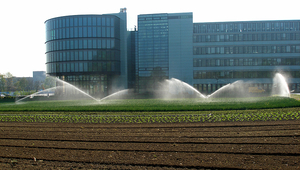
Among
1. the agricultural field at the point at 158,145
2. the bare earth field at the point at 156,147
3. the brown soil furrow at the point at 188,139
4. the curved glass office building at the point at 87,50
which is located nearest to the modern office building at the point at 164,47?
the curved glass office building at the point at 87,50

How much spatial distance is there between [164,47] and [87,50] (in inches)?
846

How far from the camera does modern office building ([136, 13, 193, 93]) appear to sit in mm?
63781

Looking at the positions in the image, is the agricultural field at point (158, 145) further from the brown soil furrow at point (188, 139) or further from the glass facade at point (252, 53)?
the glass facade at point (252, 53)

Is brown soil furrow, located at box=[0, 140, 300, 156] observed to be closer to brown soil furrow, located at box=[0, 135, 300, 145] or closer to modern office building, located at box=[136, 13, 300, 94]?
brown soil furrow, located at box=[0, 135, 300, 145]

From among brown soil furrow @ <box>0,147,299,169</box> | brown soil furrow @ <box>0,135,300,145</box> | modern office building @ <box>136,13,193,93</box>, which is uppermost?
modern office building @ <box>136,13,193,93</box>

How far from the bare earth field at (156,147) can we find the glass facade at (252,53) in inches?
1994

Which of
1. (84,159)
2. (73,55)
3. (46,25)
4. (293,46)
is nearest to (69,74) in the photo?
(73,55)

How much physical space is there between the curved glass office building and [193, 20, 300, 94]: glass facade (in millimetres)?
25443

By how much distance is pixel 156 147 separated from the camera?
1050 cm

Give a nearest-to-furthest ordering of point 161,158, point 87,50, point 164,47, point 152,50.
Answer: point 161,158 < point 87,50 < point 152,50 < point 164,47

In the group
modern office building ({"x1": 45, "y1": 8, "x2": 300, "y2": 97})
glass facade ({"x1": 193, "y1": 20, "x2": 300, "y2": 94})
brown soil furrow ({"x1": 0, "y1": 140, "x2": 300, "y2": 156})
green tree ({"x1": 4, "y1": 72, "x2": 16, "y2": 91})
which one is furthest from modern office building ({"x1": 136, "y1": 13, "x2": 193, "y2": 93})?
green tree ({"x1": 4, "y1": 72, "x2": 16, "y2": 91})

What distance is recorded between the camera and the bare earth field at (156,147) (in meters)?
8.55

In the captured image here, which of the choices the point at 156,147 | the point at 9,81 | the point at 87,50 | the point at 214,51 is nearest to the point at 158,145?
the point at 156,147

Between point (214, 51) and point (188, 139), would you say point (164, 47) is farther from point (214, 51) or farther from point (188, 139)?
point (188, 139)
